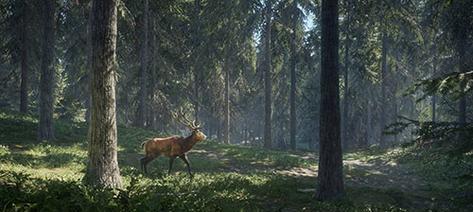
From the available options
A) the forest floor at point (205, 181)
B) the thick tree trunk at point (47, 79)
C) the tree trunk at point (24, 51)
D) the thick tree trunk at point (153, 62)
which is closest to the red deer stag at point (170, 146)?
the forest floor at point (205, 181)

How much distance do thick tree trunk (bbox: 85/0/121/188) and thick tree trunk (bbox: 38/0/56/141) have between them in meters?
12.4

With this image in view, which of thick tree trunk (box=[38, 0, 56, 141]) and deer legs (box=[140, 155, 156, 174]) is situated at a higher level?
thick tree trunk (box=[38, 0, 56, 141])

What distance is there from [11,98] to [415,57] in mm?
41203

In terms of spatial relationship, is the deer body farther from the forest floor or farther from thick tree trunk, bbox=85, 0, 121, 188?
thick tree trunk, bbox=85, 0, 121, 188

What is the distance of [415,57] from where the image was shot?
42.3 metres

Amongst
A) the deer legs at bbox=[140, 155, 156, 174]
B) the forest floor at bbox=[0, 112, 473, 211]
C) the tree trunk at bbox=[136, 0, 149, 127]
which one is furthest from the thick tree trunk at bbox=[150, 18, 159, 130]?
the deer legs at bbox=[140, 155, 156, 174]

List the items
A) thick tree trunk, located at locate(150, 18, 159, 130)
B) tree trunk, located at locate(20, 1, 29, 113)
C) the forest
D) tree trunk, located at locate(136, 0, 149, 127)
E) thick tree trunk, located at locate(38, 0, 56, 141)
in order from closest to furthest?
the forest → thick tree trunk, located at locate(38, 0, 56, 141) → tree trunk, located at locate(20, 1, 29, 113) → tree trunk, located at locate(136, 0, 149, 127) → thick tree trunk, located at locate(150, 18, 159, 130)

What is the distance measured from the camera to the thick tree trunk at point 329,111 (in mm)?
13852

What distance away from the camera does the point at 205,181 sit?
54.8 ft

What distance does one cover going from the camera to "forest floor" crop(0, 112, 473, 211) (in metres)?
7.78

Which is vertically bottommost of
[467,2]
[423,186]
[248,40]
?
[423,186]

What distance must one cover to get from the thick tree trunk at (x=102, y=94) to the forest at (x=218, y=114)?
2 centimetres

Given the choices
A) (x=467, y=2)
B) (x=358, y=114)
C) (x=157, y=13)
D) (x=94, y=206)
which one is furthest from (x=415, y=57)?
(x=94, y=206)

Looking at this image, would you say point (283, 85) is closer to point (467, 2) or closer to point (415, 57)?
point (415, 57)
